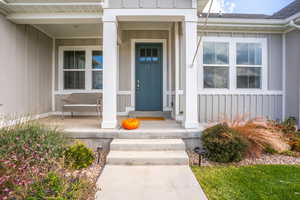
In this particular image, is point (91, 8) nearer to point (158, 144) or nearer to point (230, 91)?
point (158, 144)

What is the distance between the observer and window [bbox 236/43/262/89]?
214 inches

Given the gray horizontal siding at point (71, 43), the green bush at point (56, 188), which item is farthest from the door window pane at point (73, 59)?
the green bush at point (56, 188)

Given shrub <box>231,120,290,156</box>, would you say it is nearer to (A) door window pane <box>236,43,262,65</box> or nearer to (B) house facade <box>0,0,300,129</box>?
(B) house facade <box>0,0,300,129</box>

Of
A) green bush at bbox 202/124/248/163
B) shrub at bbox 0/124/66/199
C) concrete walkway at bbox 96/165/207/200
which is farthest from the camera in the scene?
green bush at bbox 202/124/248/163

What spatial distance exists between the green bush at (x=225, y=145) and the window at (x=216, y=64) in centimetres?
219

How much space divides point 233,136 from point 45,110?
5536 millimetres

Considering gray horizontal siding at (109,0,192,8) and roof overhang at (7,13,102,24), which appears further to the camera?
roof overhang at (7,13,102,24)

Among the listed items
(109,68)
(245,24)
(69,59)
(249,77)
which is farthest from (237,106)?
(69,59)

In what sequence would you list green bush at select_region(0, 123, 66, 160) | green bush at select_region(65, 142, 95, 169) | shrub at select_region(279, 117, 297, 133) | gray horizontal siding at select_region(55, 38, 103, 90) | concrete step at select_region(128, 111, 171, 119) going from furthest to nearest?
gray horizontal siding at select_region(55, 38, 103, 90) < concrete step at select_region(128, 111, 171, 119) < shrub at select_region(279, 117, 297, 133) < green bush at select_region(65, 142, 95, 169) < green bush at select_region(0, 123, 66, 160)

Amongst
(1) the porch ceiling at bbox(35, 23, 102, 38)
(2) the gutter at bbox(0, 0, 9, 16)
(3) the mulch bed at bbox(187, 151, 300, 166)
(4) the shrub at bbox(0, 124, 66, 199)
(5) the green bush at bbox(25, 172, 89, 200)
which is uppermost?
(1) the porch ceiling at bbox(35, 23, 102, 38)

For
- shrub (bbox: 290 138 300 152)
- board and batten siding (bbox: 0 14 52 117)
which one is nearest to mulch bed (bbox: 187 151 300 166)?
shrub (bbox: 290 138 300 152)

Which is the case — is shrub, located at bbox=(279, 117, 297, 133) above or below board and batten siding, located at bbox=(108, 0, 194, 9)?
below

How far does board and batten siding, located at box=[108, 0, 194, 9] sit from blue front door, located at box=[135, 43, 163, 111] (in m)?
2.09

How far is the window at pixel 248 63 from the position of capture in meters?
5.43
